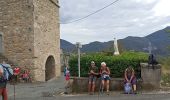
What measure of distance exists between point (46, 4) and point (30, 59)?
4902 millimetres

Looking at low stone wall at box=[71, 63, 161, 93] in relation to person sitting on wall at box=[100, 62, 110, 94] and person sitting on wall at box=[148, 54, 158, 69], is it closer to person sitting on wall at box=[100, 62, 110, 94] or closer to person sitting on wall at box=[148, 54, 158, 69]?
person sitting on wall at box=[148, 54, 158, 69]

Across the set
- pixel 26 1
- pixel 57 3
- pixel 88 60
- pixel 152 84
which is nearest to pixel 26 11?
pixel 26 1

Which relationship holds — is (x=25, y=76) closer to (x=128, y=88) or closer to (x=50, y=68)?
(x=50, y=68)

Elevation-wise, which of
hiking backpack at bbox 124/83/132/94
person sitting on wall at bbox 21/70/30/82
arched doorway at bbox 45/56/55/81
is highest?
arched doorway at bbox 45/56/55/81

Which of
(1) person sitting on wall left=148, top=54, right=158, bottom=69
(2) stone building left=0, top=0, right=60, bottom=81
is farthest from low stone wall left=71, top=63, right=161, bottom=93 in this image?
(2) stone building left=0, top=0, right=60, bottom=81

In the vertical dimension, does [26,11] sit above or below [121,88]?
above

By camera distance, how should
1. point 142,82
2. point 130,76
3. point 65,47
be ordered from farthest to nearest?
point 65,47
point 142,82
point 130,76

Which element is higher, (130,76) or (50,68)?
(50,68)

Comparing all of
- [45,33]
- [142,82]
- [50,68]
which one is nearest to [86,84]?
[142,82]

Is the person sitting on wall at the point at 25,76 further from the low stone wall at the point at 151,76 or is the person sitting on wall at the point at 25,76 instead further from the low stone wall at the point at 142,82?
the low stone wall at the point at 151,76

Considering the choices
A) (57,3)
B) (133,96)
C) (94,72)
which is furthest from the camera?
(57,3)

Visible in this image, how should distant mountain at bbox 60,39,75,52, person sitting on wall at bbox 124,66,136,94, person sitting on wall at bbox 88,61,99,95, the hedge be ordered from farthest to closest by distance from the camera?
1. distant mountain at bbox 60,39,75,52
2. the hedge
3. person sitting on wall at bbox 88,61,99,95
4. person sitting on wall at bbox 124,66,136,94

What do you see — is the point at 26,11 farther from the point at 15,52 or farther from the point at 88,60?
the point at 88,60

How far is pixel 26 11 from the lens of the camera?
3133 centimetres
